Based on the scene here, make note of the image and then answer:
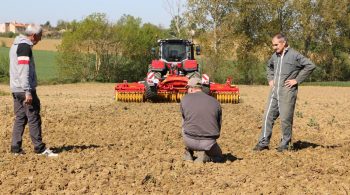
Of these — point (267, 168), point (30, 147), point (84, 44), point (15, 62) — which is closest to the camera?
point (267, 168)

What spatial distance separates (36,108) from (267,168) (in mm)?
3194

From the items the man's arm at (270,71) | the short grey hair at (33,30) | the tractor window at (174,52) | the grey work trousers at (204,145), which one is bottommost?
the grey work trousers at (204,145)

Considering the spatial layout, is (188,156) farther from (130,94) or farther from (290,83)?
(130,94)

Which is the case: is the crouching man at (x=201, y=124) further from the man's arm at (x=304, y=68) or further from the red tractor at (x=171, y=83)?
the red tractor at (x=171, y=83)

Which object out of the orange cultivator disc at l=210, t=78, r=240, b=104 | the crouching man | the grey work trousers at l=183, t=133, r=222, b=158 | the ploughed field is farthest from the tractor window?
the grey work trousers at l=183, t=133, r=222, b=158

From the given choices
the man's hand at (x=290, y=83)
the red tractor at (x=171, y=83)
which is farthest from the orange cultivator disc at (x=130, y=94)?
the man's hand at (x=290, y=83)

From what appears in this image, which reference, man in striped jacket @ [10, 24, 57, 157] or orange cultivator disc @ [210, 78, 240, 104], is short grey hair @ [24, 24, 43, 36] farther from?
orange cultivator disc @ [210, 78, 240, 104]

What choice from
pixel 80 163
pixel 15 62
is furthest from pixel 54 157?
pixel 15 62

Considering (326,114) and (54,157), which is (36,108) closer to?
(54,157)

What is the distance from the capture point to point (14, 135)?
7195mm

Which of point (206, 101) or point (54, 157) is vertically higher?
point (206, 101)

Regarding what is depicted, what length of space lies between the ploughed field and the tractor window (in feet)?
21.5

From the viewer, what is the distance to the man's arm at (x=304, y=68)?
7.67m

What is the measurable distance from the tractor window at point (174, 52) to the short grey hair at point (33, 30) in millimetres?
11005
